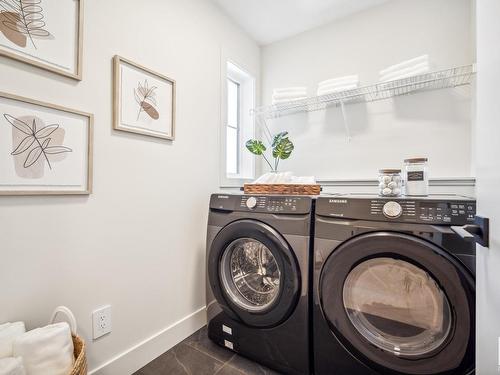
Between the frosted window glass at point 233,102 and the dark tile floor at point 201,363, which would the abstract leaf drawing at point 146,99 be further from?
the dark tile floor at point 201,363

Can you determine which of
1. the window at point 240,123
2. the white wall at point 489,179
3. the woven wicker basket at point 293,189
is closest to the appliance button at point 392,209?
the white wall at point 489,179

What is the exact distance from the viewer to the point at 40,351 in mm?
814

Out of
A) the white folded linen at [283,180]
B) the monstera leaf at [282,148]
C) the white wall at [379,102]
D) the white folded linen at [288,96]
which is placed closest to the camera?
the white folded linen at [283,180]

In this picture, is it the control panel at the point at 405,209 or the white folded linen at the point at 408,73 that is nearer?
the control panel at the point at 405,209

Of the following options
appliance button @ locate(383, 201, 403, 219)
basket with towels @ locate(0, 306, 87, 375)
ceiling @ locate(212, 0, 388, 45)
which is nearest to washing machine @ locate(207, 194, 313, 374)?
appliance button @ locate(383, 201, 403, 219)

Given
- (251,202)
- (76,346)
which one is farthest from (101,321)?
(251,202)

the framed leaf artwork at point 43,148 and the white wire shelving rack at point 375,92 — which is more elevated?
the white wire shelving rack at point 375,92

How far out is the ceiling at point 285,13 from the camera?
1815 millimetres

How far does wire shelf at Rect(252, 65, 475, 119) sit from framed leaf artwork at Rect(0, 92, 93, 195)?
1540mm

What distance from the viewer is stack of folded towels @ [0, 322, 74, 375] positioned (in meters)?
0.79

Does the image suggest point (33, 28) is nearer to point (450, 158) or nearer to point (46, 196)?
point (46, 196)

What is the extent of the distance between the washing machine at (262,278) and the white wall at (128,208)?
0.24 metres

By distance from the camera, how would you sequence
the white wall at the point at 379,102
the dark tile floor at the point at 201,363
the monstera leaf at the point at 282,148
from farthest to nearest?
the monstera leaf at the point at 282,148 → the white wall at the point at 379,102 → the dark tile floor at the point at 201,363

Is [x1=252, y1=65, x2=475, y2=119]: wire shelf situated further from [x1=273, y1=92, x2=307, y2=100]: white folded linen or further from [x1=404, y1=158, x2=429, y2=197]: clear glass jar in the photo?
[x1=404, y1=158, x2=429, y2=197]: clear glass jar
